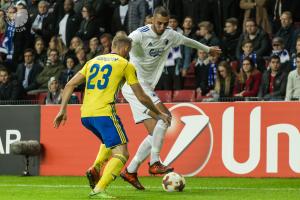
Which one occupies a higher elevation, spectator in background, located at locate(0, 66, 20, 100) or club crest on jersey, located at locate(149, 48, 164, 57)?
club crest on jersey, located at locate(149, 48, 164, 57)

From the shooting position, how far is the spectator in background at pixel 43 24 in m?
22.0

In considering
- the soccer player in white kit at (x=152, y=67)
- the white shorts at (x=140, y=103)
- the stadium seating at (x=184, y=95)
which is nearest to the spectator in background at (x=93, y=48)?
the stadium seating at (x=184, y=95)

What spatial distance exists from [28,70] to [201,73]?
448 centimetres

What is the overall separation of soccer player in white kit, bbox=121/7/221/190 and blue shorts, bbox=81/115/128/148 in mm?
1711

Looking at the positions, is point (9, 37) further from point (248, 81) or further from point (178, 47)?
point (248, 81)

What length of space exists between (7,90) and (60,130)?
2.90m

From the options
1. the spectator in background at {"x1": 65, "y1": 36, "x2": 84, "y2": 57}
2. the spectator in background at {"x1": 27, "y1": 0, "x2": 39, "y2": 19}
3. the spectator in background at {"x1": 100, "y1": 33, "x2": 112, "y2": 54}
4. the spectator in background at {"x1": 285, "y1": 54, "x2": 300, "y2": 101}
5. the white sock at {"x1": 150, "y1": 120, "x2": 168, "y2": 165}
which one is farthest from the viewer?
the spectator in background at {"x1": 27, "y1": 0, "x2": 39, "y2": 19}

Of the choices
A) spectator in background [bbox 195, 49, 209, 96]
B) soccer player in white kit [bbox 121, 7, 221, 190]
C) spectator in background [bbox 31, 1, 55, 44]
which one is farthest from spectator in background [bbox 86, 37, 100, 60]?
soccer player in white kit [bbox 121, 7, 221, 190]

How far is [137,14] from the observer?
20203 mm

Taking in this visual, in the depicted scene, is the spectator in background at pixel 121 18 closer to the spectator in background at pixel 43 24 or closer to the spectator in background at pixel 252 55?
the spectator in background at pixel 43 24

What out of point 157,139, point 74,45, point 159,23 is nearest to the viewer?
point 159,23

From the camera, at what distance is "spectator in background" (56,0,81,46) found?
21.4 meters

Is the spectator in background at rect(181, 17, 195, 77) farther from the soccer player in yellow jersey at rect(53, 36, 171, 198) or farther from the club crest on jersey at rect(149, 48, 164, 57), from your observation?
the soccer player in yellow jersey at rect(53, 36, 171, 198)

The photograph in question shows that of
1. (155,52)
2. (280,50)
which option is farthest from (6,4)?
(155,52)
